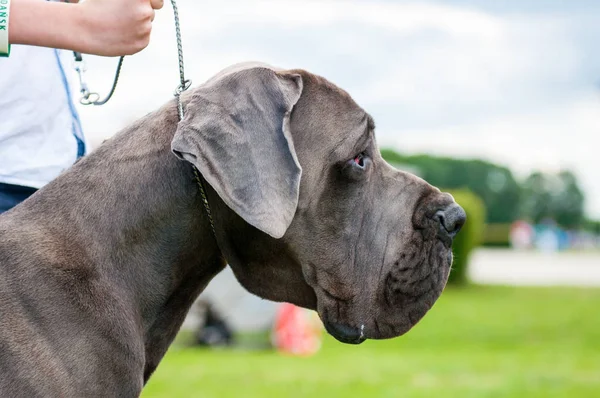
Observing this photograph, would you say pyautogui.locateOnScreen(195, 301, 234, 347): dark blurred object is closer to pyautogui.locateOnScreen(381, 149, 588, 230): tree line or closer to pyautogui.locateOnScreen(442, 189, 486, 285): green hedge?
pyautogui.locateOnScreen(442, 189, 486, 285): green hedge

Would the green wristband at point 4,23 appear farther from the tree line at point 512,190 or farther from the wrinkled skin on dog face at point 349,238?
the tree line at point 512,190

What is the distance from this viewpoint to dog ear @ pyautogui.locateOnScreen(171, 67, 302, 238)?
273 centimetres

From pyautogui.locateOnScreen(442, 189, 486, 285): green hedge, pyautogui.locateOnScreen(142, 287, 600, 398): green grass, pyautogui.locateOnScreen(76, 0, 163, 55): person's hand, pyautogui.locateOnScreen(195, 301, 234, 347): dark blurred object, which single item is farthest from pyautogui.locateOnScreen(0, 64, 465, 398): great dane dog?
pyautogui.locateOnScreen(442, 189, 486, 285): green hedge

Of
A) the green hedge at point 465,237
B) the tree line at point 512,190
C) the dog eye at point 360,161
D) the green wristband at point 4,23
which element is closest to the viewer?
the green wristband at point 4,23

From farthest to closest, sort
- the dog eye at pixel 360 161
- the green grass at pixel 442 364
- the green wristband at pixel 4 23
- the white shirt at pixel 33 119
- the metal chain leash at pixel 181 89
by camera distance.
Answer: the green grass at pixel 442 364 < the white shirt at pixel 33 119 < the dog eye at pixel 360 161 < the metal chain leash at pixel 181 89 < the green wristband at pixel 4 23

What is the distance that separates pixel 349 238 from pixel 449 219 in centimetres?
42

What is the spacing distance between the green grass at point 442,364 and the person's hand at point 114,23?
23.0 ft

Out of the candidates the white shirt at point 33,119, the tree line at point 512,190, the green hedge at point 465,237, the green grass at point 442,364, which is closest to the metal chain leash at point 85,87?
the white shirt at point 33,119

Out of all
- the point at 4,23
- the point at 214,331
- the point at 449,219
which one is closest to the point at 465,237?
the point at 214,331

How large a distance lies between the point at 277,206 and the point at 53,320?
757 millimetres

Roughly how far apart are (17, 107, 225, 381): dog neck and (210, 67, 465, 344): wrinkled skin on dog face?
0.17 metres

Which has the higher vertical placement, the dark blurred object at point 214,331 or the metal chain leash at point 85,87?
the metal chain leash at point 85,87

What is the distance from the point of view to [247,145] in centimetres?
282

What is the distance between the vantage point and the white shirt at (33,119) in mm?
3244
